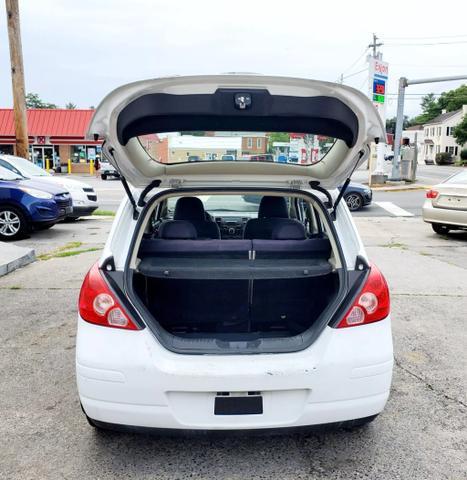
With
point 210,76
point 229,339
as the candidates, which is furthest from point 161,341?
point 210,76

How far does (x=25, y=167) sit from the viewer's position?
1165 centimetres

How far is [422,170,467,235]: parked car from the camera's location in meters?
9.84

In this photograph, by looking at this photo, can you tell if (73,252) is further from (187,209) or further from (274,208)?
(274,208)

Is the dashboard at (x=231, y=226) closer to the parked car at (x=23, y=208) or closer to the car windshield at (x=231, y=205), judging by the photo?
the car windshield at (x=231, y=205)

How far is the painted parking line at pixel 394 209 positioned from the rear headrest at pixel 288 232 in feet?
41.0

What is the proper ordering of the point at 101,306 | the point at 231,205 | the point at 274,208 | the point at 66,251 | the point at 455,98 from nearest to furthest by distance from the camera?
the point at 101,306 < the point at 274,208 < the point at 231,205 < the point at 66,251 < the point at 455,98

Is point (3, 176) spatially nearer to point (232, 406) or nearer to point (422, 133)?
point (232, 406)

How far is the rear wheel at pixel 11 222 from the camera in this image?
32.3 feet

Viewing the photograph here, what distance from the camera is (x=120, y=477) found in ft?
8.25

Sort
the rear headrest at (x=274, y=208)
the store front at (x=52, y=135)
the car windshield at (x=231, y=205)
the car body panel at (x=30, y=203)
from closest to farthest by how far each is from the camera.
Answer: the rear headrest at (x=274, y=208), the car windshield at (x=231, y=205), the car body panel at (x=30, y=203), the store front at (x=52, y=135)

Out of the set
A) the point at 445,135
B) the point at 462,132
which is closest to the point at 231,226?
the point at 462,132

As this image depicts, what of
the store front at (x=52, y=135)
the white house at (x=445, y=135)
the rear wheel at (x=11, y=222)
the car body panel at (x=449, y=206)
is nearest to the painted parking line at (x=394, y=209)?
the car body panel at (x=449, y=206)

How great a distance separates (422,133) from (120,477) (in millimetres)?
107315

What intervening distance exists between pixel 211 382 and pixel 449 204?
29.6 feet
